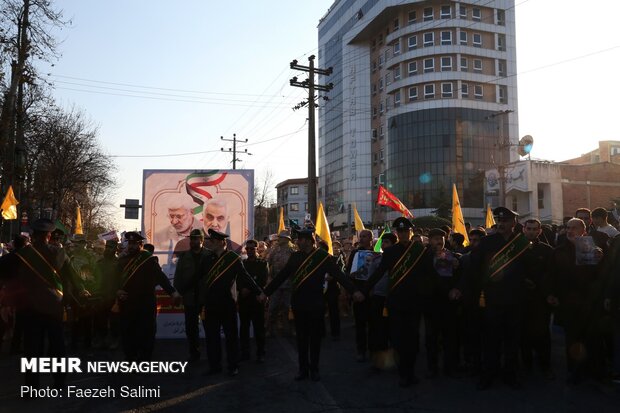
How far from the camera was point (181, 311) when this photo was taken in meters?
10.1

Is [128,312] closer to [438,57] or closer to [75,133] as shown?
[75,133]

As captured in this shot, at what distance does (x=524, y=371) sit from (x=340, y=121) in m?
72.8

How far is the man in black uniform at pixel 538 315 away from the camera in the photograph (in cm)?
678

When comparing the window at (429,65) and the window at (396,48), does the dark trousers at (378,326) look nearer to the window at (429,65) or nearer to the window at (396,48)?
the window at (429,65)

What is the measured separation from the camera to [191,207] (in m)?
10.7

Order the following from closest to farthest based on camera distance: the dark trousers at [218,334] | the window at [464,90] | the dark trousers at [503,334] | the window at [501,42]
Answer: the dark trousers at [503,334] → the dark trousers at [218,334] → the window at [464,90] → the window at [501,42]

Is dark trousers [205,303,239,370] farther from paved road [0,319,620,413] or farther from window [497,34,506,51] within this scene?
window [497,34,506,51]

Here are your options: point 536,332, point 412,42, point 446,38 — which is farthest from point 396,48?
point 536,332

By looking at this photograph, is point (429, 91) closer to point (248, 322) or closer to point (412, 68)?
point (412, 68)

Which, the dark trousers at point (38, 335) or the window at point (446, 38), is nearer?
the dark trousers at point (38, 335)

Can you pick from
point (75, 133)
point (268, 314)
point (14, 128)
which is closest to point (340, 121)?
point (75, 133)

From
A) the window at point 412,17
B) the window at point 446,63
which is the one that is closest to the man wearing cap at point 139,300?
the window at point 446,63

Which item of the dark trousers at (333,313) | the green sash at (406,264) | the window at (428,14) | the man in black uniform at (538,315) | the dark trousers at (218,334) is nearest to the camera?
the green sash at (406,264)

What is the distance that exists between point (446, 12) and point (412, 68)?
7275 millimetres
